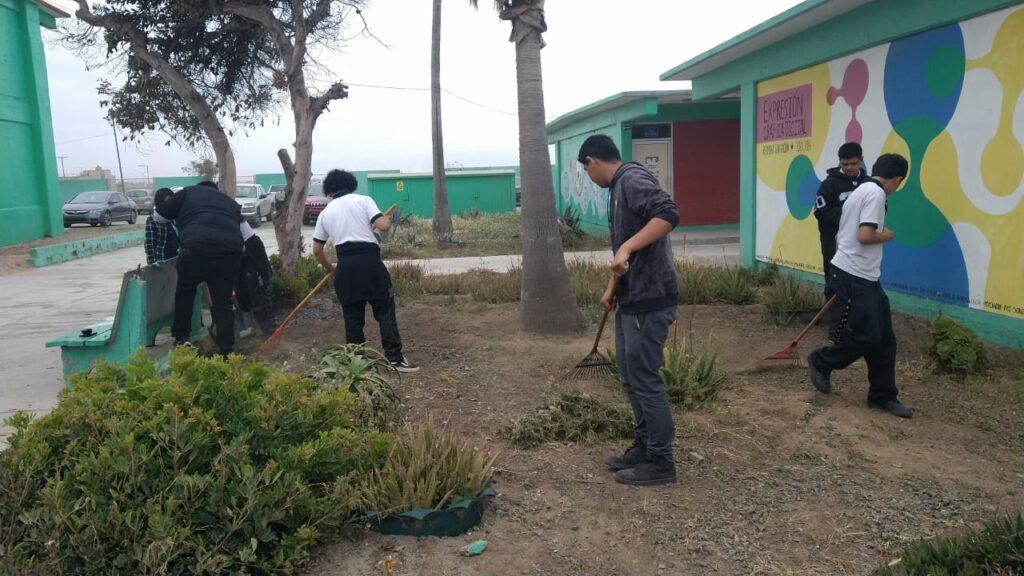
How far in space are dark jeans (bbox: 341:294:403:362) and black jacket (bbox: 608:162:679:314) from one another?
272 centimetres

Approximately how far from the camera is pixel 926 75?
23.6ft

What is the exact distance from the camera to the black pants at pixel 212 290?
645 cm

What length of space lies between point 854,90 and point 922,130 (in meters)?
1.32

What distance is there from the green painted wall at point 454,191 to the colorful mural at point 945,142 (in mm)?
20996

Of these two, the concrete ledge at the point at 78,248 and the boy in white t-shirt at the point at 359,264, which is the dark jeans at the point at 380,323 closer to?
the boy in white t-shirt at the point at 359,264

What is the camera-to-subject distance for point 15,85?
836 inches

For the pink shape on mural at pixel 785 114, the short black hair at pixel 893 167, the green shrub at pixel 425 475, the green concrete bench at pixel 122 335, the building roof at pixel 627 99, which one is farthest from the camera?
the building roof at pixel 627 99

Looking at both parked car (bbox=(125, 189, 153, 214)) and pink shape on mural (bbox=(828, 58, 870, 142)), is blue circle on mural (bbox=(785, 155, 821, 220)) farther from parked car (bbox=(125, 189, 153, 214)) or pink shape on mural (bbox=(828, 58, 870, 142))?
parked car (bbox=(125, 189, 153, 214))

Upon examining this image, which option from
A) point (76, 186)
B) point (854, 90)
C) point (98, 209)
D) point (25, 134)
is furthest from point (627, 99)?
point (76, 186)

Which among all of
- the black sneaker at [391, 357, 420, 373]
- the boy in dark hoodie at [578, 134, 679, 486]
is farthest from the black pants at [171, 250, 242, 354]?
the boy in dark hoodie at [578, 134, 679, 486]

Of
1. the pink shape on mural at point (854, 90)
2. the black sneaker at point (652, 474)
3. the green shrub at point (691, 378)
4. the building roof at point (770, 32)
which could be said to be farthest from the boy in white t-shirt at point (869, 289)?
the building roof at point (770, 32)

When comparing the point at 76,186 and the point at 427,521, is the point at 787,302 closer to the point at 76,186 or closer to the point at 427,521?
the point at 427,521

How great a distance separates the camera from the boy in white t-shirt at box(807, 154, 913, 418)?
4828mm

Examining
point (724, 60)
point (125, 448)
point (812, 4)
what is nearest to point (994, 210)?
point (812, 4)
